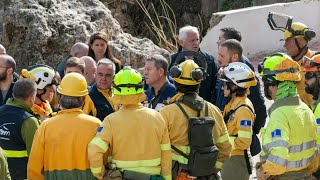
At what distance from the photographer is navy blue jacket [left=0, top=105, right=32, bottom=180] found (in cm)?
517

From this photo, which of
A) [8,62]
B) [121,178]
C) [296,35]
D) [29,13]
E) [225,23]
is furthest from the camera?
[225,23]

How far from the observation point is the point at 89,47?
784 centimetres

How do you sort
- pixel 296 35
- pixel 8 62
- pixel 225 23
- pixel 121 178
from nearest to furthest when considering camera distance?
pixel 121 178 < pixel 8 62 < pixel 296 35 < pixel 225 23

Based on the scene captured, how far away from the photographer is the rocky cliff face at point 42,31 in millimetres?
8805

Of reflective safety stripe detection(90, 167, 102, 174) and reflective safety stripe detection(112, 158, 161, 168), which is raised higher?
reflective safety stripe detection(112, 158, 161, 168)

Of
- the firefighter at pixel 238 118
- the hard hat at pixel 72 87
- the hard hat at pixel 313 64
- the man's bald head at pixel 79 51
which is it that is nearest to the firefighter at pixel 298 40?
the hard hat at pixel 313 64

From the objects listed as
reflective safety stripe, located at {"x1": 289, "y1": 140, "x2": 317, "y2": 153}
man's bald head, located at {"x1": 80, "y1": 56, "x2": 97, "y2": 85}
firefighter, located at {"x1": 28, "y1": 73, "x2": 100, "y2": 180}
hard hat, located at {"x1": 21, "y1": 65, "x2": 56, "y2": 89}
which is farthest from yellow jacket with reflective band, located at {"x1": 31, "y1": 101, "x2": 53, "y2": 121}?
reflective safety stripe, located at {"x1": 289, "y1": 140, "x2": 317, "y2": 153}

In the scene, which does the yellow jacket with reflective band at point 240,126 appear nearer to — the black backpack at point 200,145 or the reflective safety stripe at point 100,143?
the black backpack at point 200,145

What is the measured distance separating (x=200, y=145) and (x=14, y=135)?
159 cm

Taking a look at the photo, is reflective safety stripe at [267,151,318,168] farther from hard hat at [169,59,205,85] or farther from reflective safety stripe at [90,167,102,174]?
reflective safety stripe at [90,167,102,174]

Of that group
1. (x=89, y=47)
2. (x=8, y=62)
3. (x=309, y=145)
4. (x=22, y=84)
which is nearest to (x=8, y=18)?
(x=89, y=47)

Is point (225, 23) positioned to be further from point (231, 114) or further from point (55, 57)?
point (231, 114)

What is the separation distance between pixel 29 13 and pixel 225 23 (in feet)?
17.0

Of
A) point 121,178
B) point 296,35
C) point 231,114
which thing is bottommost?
point 121,178
